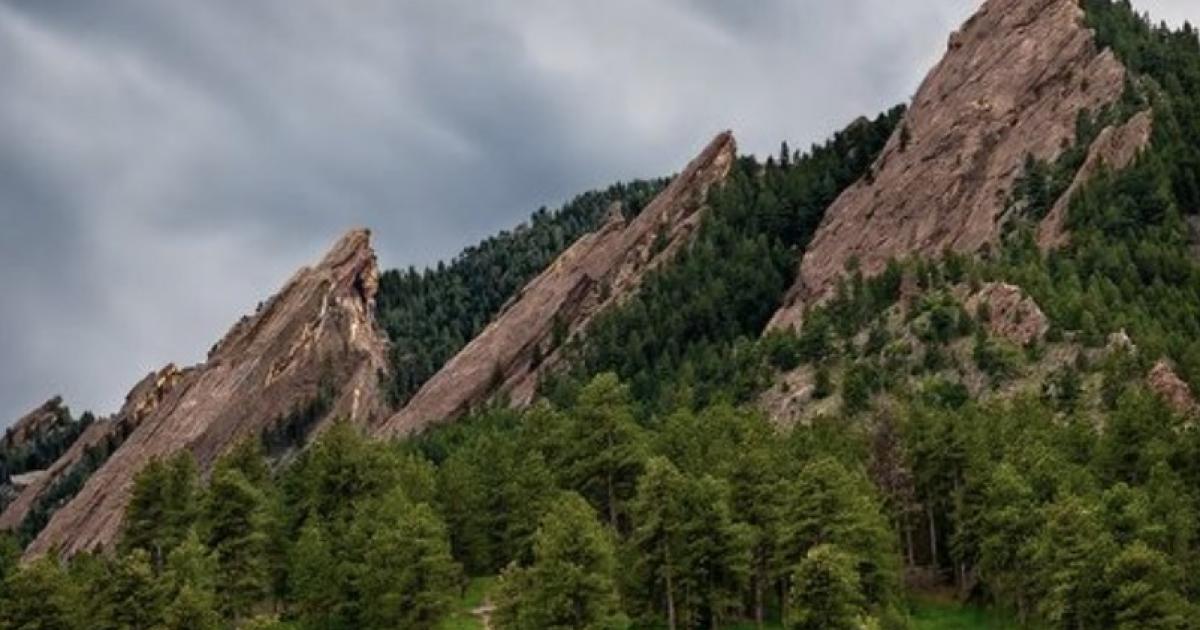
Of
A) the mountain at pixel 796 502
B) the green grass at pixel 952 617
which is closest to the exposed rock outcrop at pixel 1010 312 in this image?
the mountain at pixel 796 502

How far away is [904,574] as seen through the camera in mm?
107500

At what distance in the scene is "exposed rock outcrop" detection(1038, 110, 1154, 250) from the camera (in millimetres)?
181875

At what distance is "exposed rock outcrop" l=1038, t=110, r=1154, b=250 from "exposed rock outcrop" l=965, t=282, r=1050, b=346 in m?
25.1

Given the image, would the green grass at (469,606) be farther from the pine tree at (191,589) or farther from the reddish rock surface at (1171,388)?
the reddish rock surface at (1171,388)

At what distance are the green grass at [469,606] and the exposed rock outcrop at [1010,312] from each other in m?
62.9

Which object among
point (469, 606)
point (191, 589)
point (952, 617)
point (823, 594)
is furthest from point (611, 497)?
point (191, 589)

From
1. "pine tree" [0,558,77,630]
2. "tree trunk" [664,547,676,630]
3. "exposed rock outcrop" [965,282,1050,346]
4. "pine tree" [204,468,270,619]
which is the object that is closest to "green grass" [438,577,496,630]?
"pine tree" [204,468,270,619]

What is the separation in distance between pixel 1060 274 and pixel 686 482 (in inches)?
3290

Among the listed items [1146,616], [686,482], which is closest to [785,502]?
[686,482]

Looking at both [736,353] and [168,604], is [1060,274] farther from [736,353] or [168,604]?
[168,604]

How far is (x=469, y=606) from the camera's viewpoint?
10531 cm

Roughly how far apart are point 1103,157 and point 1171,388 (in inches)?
2813

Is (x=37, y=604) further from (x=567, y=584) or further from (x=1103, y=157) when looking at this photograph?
(x=1103, y=157)

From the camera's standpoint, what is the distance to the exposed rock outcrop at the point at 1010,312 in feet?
483
